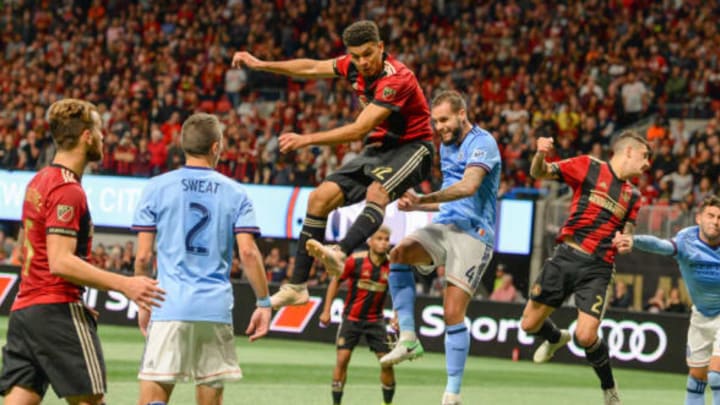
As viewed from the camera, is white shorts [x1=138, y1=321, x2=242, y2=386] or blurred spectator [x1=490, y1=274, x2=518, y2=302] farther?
blurred spectator [x1=490, y1=274, x2=518, y2=302]

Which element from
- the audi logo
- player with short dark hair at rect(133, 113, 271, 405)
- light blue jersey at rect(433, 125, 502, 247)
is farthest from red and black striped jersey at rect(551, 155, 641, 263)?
the audi logo

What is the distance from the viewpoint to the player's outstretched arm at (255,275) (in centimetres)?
684

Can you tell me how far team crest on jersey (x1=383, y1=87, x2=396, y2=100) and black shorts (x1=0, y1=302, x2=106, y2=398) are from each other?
2793 mm

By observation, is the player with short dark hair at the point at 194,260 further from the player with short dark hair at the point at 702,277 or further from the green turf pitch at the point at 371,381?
the green turf pitch at the point at 371,381

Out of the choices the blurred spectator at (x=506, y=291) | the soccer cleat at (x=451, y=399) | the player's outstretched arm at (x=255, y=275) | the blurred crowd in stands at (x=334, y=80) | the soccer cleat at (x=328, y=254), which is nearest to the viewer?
the player's outstretched arm at (x=255, y=275)

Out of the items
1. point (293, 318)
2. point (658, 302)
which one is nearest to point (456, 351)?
point (658, 302)

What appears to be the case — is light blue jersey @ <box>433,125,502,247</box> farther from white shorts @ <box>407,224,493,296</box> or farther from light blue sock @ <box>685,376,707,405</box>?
light blue sock @ <box>685,376,707,405</box>

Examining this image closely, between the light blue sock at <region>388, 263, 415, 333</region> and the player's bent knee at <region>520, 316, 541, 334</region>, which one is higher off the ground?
the light blue sock at <region>388, 263, 415, 333</region>

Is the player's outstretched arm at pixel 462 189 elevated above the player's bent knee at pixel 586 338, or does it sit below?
above

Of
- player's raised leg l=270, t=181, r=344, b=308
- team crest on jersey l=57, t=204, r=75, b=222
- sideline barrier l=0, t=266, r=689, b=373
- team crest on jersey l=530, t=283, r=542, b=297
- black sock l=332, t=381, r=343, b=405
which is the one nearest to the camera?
team crest on jersey l=57, t=204, r=75, b=222

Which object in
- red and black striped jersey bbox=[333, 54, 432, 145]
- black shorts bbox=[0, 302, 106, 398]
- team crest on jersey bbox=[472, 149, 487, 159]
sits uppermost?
red and black striped jersey bbox=[333, 54, 432, 145]

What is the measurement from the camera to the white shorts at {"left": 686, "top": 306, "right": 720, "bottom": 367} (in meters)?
10.2

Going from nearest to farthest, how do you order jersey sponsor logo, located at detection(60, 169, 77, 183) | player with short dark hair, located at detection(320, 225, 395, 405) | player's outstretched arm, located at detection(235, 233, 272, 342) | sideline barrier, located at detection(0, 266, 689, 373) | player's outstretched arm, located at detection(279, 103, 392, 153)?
1. jersey sponsor logo, located at detection(60, 169, 77, 183)
2. player's outstretched arm, located at detection(235, 233, 272, 342)
3. player's outstretched arm, located at detection(279, 103, 392, 153)
4. player with short dark hair, located at detection(320, 225, 395, 405)
5. sideline barrier, located at detection(0, 266, 689, 373)

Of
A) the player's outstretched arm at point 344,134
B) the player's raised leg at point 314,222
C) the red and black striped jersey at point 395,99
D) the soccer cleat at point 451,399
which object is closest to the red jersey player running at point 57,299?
the player's outstretched arm at point 344,134
